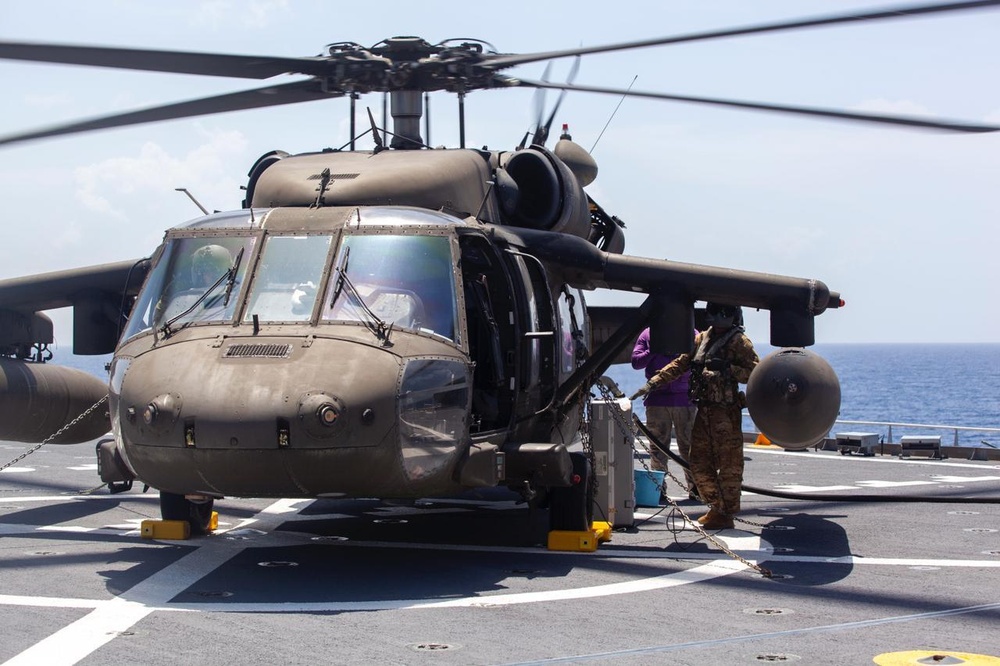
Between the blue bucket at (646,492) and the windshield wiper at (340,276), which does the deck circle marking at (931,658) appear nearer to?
the windshield wiper at (340,276)

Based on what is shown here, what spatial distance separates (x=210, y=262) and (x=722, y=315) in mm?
4827

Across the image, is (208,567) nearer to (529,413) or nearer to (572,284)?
(529,413)

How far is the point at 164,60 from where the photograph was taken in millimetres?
9383

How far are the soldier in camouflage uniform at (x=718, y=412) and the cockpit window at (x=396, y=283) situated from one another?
3.21 meters

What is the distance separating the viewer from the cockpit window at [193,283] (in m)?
9.47

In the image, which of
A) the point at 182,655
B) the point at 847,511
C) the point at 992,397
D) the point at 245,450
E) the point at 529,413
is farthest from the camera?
the point at 992,397

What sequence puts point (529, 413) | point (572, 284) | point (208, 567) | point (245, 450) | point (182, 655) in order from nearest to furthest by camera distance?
point (182, 655), point (245, 450), point (208, 567), point (529, 413), point (572, 284)

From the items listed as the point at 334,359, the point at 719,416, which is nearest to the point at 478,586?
the point at 334,359

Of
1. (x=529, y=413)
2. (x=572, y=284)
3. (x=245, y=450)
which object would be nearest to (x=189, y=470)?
(x=245, y=450)

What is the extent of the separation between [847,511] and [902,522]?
81cm

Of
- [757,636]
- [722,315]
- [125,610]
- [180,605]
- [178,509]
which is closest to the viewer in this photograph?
[757,636]

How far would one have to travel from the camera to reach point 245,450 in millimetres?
8258

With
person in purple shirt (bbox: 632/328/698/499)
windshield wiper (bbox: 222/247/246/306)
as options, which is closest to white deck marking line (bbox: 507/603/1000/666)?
windshield wiper (bbox: 222/247/246/306)

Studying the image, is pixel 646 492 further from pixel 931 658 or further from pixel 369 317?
pixel 931 658
